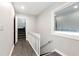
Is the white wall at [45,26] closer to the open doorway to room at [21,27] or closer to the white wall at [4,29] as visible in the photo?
the open doorway to room at [21,27]

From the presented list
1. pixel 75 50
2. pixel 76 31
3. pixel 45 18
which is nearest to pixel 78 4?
pixel 76 31

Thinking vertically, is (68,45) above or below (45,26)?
below

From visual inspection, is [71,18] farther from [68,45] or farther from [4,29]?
[4,29]

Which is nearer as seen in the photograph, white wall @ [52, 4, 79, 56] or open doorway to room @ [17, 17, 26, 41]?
white wall @ [52, 4, 79, 56]

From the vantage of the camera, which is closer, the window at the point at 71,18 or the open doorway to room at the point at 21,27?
the window at the point at 71,18

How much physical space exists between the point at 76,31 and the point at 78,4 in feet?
1.85

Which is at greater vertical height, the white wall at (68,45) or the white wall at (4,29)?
the white wall at (4,29)

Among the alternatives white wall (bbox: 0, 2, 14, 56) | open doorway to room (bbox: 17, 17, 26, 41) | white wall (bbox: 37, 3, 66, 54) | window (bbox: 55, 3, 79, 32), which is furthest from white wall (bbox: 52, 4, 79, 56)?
white wall (bbox: 0, 2, 14, 56)

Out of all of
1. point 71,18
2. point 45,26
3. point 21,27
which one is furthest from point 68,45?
point 45,26

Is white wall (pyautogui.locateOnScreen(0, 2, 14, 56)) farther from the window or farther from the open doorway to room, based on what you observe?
the window

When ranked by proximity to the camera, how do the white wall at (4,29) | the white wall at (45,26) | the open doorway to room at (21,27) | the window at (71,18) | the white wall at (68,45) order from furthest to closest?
the white wall at (45,26) < the open doorway to room at (21,27) < the window at (71,18) < the white wall at (68,45) < the white wall at (4,29)

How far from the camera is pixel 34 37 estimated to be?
8.80ft

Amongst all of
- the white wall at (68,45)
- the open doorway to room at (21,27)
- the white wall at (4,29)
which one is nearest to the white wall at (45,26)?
the white wall at (68,45)

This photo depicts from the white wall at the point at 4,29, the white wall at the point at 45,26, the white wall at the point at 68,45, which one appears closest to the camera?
the white wall at the point at 4,29
